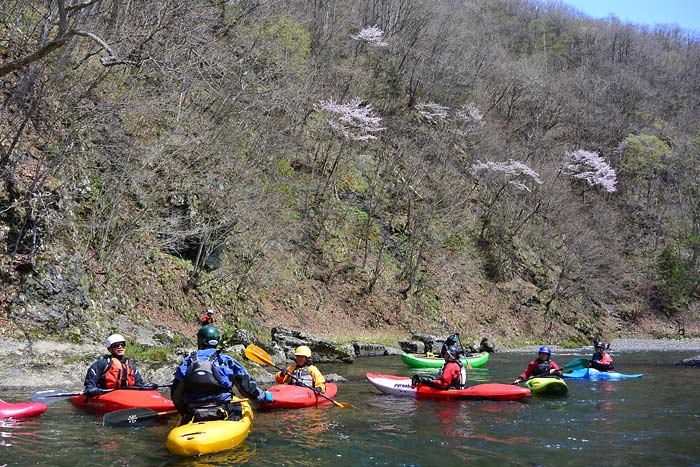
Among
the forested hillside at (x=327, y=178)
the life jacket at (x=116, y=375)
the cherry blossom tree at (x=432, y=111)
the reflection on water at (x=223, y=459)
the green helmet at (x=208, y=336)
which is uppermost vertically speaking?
the cherry blossom tree at (x=432, y=111)

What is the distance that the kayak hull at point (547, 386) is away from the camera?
11.8 meters

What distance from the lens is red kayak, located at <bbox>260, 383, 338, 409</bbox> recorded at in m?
9.29

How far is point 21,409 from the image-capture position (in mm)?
7883

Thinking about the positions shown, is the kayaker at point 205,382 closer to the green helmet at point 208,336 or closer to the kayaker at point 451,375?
the green helmet at point 208,336

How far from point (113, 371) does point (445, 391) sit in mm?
5855

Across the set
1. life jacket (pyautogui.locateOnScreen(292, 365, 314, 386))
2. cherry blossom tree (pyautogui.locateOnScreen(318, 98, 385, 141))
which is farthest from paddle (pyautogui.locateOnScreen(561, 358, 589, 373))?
cherry blossom tree (pyautogui.locateOnScreen(318, 98, 385, 141))

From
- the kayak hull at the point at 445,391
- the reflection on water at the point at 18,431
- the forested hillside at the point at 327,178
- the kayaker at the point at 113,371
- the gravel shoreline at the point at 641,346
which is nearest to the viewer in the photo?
the reflection on water at the point at 18,431

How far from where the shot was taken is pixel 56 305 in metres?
12.3

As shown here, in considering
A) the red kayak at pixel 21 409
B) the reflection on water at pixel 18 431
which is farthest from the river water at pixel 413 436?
the red kayak at pixel 21 409

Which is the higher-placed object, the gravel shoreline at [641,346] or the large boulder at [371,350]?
the large boulder at [371,350]

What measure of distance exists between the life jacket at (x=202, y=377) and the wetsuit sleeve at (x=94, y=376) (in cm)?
267

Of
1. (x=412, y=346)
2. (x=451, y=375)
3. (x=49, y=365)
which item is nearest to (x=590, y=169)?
(x=412, y=346)

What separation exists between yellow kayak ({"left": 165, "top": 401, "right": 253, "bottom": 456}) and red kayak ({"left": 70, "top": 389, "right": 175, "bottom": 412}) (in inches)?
81.9

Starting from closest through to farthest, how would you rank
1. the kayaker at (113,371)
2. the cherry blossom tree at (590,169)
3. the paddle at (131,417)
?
the paddle at (131,417)
the kayaker at (113,371)
the cherry blossom tree at (590,169)
